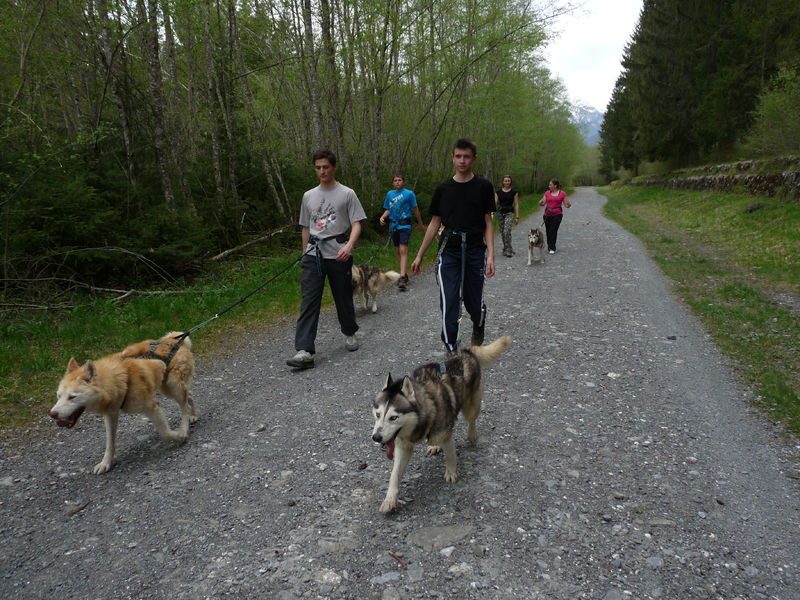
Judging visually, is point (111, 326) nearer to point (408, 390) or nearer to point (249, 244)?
point (249, 244)

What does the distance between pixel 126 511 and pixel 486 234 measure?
4.11 metres

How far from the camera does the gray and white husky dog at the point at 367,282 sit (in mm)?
8461

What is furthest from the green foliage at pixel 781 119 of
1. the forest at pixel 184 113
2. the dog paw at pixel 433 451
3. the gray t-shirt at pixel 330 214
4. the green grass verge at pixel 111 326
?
the dog paw at pixel 433 451

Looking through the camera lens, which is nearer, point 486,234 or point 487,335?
point 486,234

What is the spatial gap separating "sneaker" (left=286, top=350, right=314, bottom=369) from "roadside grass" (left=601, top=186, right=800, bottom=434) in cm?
499

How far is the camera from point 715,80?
2778 cm

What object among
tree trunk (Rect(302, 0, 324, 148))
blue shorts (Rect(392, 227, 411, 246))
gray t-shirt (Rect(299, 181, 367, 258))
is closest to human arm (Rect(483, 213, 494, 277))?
gray t-shirt (Rect(299, 181, 367, 258))

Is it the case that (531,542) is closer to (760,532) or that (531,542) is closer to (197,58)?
(760,532)

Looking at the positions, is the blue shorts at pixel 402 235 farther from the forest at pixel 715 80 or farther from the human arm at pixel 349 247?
the forest at pixel 715 80

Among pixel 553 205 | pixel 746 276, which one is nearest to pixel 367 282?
pixel 553 205

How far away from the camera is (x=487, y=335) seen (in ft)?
22.7

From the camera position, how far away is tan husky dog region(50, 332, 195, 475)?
11.7 ft

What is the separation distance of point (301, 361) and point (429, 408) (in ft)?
9.87

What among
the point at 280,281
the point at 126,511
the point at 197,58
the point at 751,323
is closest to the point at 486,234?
the point at 126,511
